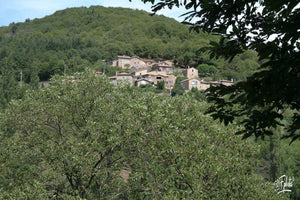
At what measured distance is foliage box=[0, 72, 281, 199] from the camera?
1066 centimetres

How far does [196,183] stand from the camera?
31.9 feet

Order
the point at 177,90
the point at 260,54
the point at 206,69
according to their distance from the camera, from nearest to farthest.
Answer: the point at 260,54 < the point at 177,90 < the point at 206,69

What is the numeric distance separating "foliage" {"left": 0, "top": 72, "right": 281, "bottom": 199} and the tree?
6.61 m

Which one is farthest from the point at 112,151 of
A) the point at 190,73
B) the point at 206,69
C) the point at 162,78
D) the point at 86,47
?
the point at 86,47

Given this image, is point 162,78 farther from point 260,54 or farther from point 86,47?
point 260,54

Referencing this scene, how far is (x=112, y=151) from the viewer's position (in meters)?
12.8

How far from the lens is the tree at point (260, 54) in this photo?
2.60 metres

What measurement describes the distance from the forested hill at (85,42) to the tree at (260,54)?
147 ft

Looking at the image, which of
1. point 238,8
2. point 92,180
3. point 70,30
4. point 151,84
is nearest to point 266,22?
point 238,8

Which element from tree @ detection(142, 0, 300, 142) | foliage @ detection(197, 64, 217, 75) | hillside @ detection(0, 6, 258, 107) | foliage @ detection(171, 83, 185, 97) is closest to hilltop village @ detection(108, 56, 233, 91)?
foliage @ detection(171, 83, 185, 97)

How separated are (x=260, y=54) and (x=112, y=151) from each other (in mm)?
10491

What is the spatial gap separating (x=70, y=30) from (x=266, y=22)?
167200 mm

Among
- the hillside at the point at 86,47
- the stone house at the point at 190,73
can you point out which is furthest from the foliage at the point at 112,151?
the stone house at the point at 190,73

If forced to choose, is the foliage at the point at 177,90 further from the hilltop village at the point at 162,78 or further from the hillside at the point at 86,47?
the hillside at the point at 86,47
